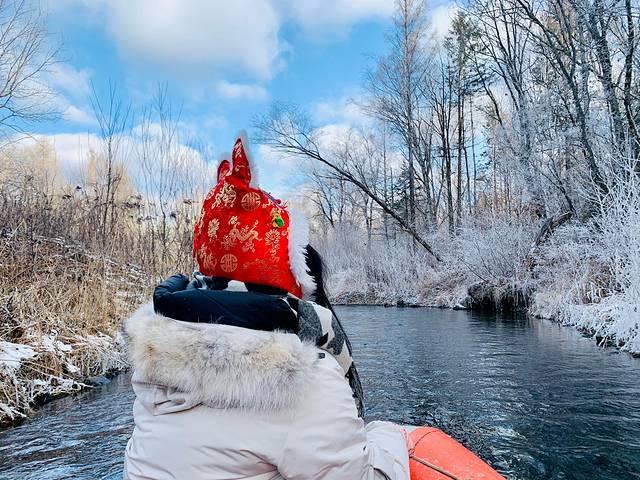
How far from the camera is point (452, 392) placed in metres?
4.30

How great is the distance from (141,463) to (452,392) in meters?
3.58

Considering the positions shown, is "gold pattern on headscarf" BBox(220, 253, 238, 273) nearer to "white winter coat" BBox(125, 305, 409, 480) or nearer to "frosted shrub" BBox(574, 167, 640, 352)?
"white winter coat" BBox(125, 305, 409, 480)

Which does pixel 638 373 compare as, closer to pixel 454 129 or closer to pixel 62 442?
pixel 62 442

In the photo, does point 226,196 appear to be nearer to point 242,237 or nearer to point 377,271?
point 242,237

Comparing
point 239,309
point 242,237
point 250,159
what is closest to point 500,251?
point 250,159

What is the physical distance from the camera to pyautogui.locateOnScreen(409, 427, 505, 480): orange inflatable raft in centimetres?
153

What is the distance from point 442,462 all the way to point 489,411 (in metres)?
2.38

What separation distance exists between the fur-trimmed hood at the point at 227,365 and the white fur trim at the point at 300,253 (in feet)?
0.91

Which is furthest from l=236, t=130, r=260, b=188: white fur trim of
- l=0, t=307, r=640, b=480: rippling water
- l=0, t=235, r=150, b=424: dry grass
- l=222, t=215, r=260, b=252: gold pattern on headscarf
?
l=0, t=235, r=150, b=424: dry grass

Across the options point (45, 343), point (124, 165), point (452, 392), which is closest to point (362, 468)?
point (452, 392)

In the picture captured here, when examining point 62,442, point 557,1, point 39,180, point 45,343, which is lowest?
point 62,442

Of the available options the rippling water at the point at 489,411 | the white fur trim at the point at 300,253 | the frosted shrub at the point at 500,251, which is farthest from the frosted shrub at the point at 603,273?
the white fur trim at the point at 300,253

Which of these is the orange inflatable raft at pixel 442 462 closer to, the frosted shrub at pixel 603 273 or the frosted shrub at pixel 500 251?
the frosted shrub at pixel 603 273

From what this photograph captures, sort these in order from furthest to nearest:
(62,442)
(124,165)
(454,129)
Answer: (454,129)
(124,165)
(62,442)
